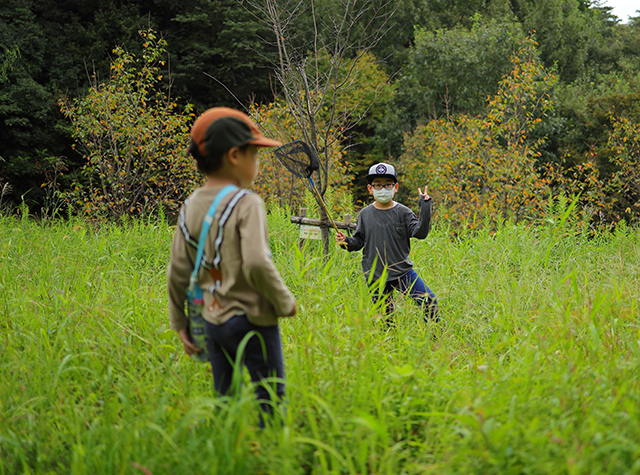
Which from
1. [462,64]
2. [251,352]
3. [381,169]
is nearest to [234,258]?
[251,352]

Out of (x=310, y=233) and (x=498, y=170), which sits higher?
(x=498, y=170)

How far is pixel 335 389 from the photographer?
6.61 feet

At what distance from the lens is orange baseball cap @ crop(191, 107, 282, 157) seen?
5.72 feet

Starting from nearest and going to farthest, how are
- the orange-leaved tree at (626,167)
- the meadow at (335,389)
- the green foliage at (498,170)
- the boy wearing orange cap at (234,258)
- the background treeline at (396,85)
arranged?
the meadow at (335,389)
the boy wearing orange cap at (234,258)
the green foliage at (498,170)
the orange-leaved tree at (626,167)
the background treeline at (396,85)

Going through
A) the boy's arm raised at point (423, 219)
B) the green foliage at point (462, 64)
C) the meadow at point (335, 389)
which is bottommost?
the meadow at point (335, 389)

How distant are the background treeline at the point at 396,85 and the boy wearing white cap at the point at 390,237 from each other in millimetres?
5085

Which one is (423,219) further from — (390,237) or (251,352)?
(251,352)

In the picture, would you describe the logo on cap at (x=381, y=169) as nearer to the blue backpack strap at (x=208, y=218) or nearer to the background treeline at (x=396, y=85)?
the blue backpack strap at (x=208, y=218)

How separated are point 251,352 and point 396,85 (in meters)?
19.0

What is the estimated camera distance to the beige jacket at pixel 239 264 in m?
1.66

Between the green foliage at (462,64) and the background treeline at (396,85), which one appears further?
the green foliage at (462,64)

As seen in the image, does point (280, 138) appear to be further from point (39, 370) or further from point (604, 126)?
point (604, 126)

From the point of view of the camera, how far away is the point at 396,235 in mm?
3580

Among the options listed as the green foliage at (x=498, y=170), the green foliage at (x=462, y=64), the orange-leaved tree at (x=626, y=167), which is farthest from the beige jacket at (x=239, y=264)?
the green foliage at (x=462, y=64)
